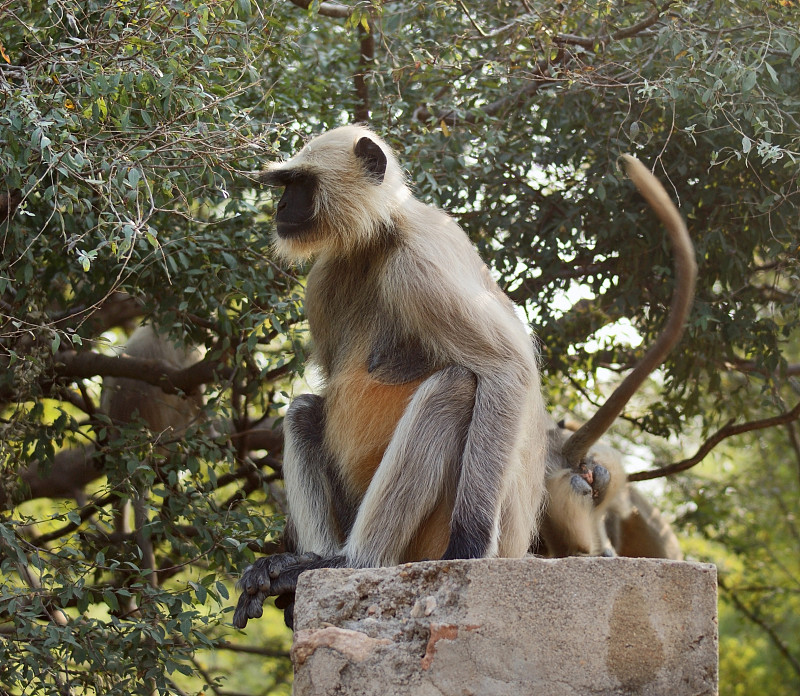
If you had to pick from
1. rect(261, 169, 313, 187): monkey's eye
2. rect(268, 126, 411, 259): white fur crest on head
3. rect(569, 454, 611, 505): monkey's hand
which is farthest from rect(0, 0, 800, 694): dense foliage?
rect(569, 454, 611, 505): monkey's hand

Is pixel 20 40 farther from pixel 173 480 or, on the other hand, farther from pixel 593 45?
pixel 593 45

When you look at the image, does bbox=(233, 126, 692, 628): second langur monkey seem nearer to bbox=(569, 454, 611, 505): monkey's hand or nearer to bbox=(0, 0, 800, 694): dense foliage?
bbox=(0, 0, 800, 694): dense foliage

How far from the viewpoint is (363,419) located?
3.22 meters

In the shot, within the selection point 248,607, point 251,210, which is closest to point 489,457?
point 248,607

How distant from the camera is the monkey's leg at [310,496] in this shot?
10.5 feet

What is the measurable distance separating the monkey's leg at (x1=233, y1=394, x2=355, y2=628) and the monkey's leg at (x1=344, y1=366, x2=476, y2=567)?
7.5 inches

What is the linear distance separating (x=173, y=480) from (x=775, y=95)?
298 centimetres

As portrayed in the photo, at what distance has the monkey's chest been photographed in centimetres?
320

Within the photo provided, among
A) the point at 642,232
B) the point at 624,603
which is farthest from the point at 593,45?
the point at 624,603

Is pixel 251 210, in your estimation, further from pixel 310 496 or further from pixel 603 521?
pixel 603 521

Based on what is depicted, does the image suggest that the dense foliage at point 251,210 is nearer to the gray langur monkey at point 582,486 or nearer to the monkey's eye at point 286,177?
the monkey's eye at point 286,177

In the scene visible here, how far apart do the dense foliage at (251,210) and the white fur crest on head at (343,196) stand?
27cm

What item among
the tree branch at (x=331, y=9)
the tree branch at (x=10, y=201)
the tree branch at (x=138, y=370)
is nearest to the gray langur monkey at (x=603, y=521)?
A: the tree branch at (x=138, y=370)

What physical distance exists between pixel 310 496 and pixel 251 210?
183 centimetres
